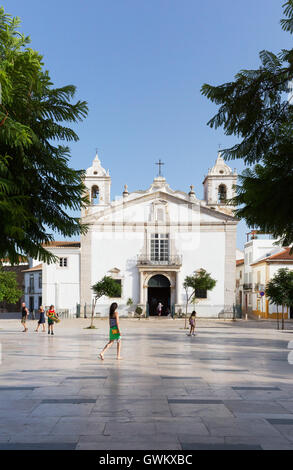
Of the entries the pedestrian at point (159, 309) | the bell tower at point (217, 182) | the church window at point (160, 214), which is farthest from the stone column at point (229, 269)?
the church window at point (160, 214)

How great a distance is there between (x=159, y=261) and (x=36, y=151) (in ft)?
129

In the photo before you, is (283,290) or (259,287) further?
(259,287)

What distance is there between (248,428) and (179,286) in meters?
38.6

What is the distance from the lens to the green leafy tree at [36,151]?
16.7 feet

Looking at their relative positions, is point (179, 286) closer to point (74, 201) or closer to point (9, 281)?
point (9, 281)

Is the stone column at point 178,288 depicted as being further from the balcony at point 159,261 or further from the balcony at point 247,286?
the balcony at point 247,286

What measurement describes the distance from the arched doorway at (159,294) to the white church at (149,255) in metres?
0.09

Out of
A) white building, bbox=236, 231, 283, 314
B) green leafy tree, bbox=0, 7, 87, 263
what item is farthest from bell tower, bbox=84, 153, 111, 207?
green leafy tree, bbox=0, 7, 87, 263

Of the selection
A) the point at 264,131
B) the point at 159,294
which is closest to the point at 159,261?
the point at 159,294

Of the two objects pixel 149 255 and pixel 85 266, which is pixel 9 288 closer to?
pixel 85 266

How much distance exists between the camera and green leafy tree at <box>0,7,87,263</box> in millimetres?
5090

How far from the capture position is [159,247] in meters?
45.2

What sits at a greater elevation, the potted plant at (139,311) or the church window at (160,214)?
the church window at (160,214)

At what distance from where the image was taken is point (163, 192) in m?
45.7
